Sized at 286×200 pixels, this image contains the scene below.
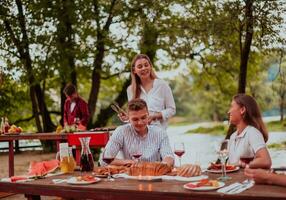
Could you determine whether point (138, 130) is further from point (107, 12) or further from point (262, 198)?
point (107, 12)

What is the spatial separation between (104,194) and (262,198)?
0.70m

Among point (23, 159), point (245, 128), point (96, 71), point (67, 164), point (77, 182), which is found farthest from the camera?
point (96, 71)

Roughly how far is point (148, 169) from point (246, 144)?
72cm

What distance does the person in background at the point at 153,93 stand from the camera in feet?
12.2

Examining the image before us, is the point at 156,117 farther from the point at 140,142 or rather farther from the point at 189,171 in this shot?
the point at 189,171

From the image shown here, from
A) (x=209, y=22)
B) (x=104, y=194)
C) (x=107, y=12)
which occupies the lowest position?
(x=104, y=194)

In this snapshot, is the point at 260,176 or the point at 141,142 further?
the point at 141,142

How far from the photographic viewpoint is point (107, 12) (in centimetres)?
903

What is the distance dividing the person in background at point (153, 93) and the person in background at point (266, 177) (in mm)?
1718

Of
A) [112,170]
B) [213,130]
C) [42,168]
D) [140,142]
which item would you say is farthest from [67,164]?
[213,130]

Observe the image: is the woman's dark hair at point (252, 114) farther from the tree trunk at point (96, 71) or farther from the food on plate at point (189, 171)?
the tree trunk at point (96, 71)

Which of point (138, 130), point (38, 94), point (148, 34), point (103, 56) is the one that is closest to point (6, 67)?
point (38, 94)

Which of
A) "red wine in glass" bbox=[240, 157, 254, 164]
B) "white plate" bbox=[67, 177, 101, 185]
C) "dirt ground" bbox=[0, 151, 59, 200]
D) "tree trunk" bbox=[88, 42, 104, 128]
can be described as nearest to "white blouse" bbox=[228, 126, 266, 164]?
"red wine in glass" bbox=[240, 157, 254, 164]

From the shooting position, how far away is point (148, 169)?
2301 millimetres
